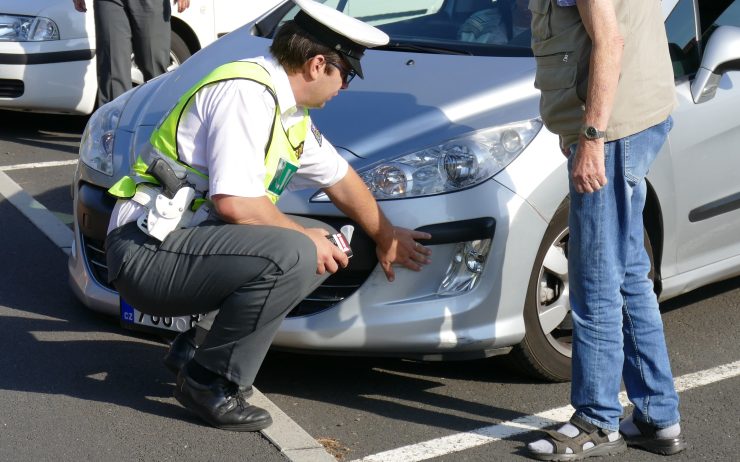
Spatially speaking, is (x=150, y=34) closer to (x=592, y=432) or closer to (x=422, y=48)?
(x=422, y=48)

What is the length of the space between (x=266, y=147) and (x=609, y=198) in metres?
1.00

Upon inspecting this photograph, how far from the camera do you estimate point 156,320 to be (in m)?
3.97

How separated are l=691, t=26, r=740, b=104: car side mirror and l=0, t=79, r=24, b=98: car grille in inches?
185

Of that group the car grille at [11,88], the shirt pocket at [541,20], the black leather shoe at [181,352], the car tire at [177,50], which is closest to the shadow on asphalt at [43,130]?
the car grille at [11,88]

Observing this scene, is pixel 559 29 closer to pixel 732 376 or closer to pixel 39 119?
pixel 732 376

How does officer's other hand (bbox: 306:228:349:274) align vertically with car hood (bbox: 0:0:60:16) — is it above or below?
above

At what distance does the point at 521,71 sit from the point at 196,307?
4.75 feet

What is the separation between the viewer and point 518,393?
4.14 m

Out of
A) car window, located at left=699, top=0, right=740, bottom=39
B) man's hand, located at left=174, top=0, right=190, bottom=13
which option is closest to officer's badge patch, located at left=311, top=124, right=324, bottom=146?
car window, located at left=699, top=0, right=740, bottom=39

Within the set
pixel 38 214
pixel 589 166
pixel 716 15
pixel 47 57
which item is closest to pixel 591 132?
pixel 589 166

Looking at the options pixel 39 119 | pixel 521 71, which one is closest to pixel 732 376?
pixel 521 71

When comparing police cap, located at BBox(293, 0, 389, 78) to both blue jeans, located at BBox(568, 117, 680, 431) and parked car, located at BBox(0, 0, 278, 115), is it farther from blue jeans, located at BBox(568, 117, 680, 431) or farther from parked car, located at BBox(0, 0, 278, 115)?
parked car, located at BBox(0, 0, 278, 115)

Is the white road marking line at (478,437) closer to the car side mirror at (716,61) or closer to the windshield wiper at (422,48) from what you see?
the car side mirror at (716,61)

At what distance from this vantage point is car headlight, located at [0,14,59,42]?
24.7 feet
